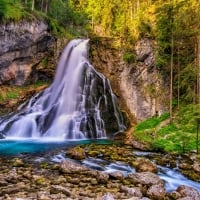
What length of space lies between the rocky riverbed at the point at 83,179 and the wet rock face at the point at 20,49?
17806 mm

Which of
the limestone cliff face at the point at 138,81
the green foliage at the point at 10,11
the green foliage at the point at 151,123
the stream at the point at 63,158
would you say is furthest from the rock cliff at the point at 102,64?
the stream at the point at 63,158

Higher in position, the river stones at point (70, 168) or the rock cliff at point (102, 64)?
the rock cliff at point (102, 64)

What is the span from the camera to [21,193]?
11.7 m

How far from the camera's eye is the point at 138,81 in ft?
106

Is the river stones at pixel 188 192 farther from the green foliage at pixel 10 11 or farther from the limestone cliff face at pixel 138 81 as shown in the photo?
the green foliage at pixel 10 11

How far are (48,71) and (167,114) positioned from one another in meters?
15.3

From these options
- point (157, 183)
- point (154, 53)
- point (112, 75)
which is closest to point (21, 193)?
point (157, 183)

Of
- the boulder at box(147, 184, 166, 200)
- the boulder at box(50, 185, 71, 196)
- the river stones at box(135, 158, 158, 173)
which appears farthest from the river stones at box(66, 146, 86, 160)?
the boulder at box(147, 184, 166, 200)

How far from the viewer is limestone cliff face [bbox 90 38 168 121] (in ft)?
99.7

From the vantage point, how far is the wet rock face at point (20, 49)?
3397 centimetres

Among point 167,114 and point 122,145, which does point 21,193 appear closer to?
point 122,145

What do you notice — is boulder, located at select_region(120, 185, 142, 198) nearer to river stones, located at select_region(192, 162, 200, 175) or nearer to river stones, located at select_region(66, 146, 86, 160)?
river stones, located at select_region(192, 162, 200, 175)

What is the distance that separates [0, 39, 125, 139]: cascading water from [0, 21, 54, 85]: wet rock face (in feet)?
11.2

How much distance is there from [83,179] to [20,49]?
23983 mm
